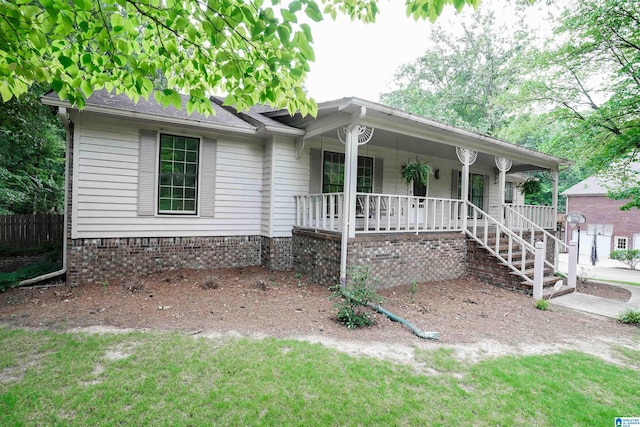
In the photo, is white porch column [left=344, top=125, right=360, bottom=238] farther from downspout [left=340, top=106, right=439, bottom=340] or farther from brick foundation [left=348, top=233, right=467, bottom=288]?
brick foundation [left=348, top=233, right=467, bottom=288]

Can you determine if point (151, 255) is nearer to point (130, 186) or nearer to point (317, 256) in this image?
point (130, 186)

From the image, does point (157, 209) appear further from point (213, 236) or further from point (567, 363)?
point (567, 363)

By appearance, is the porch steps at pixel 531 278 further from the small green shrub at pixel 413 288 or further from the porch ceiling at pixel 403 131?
the porch ceiling at pixel 403 131

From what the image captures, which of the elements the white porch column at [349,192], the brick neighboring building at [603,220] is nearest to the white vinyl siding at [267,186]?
the white porch column at [349,192]

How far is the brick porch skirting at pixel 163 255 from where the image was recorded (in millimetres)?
6602

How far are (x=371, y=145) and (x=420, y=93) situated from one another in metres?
17.8

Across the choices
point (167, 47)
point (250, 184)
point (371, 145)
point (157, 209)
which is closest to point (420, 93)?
point (371, 145)

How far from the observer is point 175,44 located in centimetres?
306

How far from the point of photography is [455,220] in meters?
8.51

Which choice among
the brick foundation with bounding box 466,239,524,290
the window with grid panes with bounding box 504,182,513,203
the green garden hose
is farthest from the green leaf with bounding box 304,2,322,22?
the window with grid panes with bounding box 504,182,513,203

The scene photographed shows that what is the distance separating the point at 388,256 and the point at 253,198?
372 centimetres

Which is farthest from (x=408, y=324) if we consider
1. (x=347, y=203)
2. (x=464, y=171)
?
(x=464, y=171)

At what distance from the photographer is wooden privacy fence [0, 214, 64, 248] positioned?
10000mm

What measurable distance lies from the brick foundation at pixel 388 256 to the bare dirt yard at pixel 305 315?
14.6 inches
